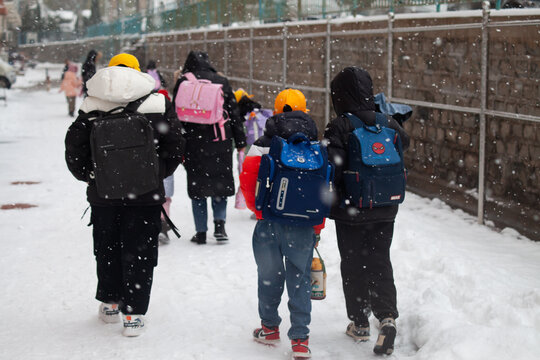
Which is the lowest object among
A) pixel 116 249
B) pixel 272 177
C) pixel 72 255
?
pixel 72 255

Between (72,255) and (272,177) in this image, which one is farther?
(72,255)

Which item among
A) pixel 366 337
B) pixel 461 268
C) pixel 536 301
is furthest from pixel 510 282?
pixel 366 337

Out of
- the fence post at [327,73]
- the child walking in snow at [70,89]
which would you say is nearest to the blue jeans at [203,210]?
the fence post at [327,73]

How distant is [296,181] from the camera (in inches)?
174

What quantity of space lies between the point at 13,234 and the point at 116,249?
11.8 feet

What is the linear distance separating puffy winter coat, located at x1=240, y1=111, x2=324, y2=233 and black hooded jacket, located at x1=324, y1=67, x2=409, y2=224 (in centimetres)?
14

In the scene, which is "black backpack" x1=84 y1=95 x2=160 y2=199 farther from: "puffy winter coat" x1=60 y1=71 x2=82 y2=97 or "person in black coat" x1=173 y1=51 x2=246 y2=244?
"puffy winter coat" x1=60 y1=71 x2=82 y2=97

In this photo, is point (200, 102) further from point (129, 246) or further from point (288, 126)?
point (288, 126)

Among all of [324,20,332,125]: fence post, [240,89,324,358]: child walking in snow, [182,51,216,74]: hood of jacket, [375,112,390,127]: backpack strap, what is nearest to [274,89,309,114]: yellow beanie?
[240,89,324,358]: child walking in snow

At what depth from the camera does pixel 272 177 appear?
4461 mm

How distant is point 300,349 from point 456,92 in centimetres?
500

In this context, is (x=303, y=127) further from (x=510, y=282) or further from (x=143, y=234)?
(x=510, y=282)

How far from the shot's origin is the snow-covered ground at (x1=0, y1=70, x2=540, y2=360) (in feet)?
15.6

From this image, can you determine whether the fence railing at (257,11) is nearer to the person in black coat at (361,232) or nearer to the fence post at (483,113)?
the fence post at (483,113)
